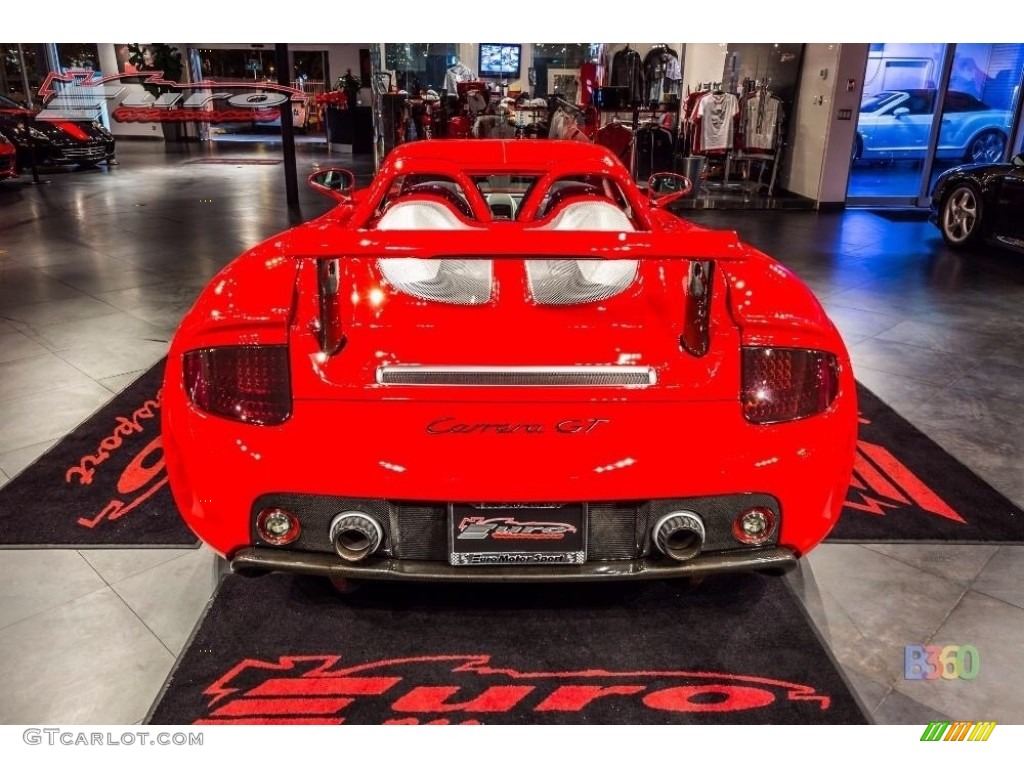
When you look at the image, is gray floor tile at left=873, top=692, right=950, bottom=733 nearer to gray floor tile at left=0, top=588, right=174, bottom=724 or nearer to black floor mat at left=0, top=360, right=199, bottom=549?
gray floor tile at left=0, top=588, right=174, bottom=724

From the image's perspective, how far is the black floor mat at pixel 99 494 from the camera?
234 centimetres

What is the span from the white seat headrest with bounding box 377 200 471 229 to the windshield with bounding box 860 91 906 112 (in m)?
11.7

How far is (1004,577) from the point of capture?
2.20 meters

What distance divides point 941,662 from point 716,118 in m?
10.00

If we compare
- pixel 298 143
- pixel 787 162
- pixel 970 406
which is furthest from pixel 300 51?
pixel 970 406

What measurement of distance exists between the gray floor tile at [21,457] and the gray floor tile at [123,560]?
77cm

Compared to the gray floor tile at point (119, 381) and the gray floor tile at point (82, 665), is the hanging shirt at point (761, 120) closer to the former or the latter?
the gray floor tile at point (119, 381)

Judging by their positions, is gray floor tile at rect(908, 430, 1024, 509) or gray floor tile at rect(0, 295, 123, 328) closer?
gray floor tile at rect(908, 430, 1024, 509)

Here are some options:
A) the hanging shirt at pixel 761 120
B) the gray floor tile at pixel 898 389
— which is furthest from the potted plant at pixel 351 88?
the gray floor tile at pixel 898 389

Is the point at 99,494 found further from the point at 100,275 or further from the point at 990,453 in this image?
the point at 100,275

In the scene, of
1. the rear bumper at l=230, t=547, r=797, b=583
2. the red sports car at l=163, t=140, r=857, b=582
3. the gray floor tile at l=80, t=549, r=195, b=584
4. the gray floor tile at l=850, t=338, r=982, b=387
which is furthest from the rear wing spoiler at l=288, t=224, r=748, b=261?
the gray floor tile at l=850, t=338, r=982, b=387

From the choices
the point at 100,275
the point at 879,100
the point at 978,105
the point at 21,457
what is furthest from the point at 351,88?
the point at 21,457

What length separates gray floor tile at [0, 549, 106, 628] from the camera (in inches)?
79.7

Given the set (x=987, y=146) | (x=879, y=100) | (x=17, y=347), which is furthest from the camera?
(x=879, y=100)
